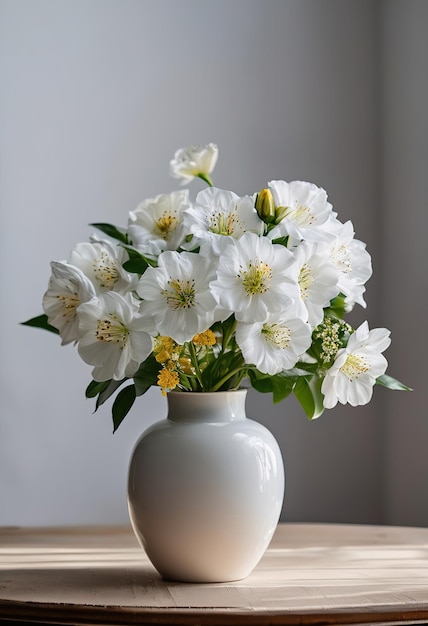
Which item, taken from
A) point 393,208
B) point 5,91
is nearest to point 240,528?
point 393,208

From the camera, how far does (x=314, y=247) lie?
40.3 inches

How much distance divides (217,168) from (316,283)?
1291 mm

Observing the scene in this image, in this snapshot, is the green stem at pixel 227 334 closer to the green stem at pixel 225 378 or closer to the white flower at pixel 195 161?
the green stem at pixel 225 378

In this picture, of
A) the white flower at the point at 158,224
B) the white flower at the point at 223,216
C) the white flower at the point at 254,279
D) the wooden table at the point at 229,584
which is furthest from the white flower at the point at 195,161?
the wooden table at the point at 229,584

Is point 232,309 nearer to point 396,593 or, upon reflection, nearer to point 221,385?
point 221,385

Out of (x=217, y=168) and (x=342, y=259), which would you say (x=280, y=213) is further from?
(x=217, y=168)

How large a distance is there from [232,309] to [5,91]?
4.78ft

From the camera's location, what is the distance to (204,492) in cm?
102

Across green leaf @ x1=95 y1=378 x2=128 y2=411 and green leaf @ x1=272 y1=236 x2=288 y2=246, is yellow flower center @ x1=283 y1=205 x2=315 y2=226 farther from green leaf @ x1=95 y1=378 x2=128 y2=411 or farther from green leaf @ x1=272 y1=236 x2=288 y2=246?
green leaf @ x1=95 y1=378 x2=128 y2=411

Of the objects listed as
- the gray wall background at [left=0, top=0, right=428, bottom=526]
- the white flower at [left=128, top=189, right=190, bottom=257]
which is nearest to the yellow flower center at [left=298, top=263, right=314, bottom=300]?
the white flower at [left=128, top=189, right=190, bottom=257]

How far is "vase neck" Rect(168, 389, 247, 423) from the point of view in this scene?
1070mm

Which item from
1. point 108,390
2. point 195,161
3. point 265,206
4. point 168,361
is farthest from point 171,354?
point 195,161

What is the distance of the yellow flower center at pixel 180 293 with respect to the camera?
0.99 meters

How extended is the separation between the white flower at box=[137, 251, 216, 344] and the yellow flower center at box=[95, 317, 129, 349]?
47mm
